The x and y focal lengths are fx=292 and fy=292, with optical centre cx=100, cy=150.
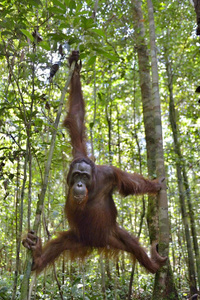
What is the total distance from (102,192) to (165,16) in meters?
3.91

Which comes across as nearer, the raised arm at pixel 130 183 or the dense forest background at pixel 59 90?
the dense forest background at pixel 59 90

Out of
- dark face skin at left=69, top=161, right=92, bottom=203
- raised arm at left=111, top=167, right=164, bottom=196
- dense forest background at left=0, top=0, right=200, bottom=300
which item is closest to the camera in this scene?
dense forest background at left=0, top=0, right=200, bottom=300

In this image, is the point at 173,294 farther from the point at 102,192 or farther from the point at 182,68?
the point at 182,68

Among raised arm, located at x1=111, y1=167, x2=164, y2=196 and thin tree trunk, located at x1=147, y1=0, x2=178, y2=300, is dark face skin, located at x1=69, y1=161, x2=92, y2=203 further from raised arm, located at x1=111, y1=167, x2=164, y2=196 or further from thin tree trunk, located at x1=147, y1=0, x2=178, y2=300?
thin tree trunk, located at x1=147, y1=0, x2=178, y2=300

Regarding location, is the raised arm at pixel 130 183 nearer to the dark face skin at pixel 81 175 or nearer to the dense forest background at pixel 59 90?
the dense forest background at pixel 59 90

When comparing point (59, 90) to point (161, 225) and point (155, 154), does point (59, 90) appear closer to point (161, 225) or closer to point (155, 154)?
point (155, 154)

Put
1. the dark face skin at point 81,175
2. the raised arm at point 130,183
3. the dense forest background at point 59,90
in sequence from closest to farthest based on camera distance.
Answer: the dense forest background at point 59,90, the dark face skin at point 81,175, the raised arm at point 130,183

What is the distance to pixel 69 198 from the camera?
3467 millimetres

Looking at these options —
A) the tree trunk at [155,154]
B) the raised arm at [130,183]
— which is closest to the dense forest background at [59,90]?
the tree trunk at [155,154]

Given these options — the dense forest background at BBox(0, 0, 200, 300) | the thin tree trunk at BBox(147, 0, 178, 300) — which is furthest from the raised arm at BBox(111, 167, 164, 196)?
the thin tree trunk at BBox(147, 0, 178, 300)

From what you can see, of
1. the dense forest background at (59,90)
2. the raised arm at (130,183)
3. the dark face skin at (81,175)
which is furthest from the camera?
the raised arm at (130,183)

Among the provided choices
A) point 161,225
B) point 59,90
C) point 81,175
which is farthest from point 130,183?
point 59,90

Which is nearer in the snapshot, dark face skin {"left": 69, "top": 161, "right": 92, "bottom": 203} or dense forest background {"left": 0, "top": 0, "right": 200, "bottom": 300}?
dense forest background {"left": 0, "top": 0, "right": 200, "bottom": 300}

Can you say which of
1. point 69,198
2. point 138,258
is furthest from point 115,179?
point 138,258
